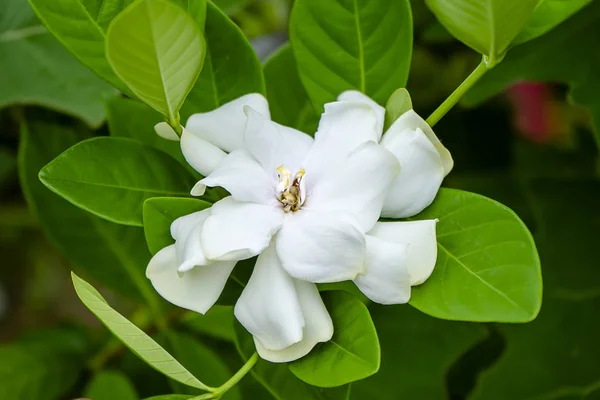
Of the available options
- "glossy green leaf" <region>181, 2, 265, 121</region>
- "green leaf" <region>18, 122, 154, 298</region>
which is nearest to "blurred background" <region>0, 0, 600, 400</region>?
"green leaf" <region>18, 122, 154, 298</region>

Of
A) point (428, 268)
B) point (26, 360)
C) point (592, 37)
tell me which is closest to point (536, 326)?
point (592, 37)

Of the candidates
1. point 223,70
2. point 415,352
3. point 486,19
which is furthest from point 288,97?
point 415,352

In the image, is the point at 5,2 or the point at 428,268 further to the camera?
the point at 5,2

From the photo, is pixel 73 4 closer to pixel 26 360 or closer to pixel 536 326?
pixel 26 360

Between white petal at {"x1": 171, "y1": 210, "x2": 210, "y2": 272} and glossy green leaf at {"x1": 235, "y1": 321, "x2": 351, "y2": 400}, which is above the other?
white petal at {"x1": 171, "y1": 210, "x2": 210, "y2": 272}

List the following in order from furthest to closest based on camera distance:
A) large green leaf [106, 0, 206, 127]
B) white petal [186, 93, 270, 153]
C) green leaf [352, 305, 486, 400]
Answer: green leaf [352, 305, 486, 400]
white petal [186, 93, 270, 153]
large green leaf [106, 0, 206, 127]

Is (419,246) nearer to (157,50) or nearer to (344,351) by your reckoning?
(344,351)

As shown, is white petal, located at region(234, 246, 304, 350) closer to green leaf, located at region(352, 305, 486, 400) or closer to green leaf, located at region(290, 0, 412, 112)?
green leaf, located at region(290, 0, 412, 112)
